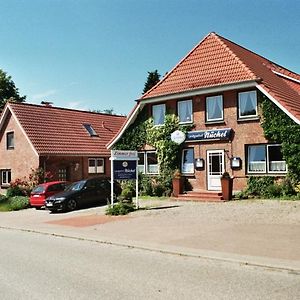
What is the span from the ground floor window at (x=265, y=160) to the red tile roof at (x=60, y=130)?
13859 millimetres

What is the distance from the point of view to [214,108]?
978 inches

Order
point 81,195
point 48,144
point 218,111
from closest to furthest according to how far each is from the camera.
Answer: point 81,195 < point 218,111 < point 48,144

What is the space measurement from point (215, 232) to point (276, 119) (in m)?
11.1

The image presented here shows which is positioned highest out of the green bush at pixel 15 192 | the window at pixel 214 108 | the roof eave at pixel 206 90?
the roof eave at pixel 206 90

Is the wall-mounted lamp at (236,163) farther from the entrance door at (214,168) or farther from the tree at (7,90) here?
the tree at (7,90)

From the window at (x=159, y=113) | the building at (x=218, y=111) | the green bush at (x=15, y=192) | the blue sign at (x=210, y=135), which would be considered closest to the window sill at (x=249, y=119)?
the building at (x=218, y=111)

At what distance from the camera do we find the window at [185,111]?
25.8 metres

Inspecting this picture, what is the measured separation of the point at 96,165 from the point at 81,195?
11.9 metres

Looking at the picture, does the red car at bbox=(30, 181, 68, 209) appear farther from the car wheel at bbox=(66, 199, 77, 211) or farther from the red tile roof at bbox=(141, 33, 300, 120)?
the red tile roof at bbox=(141, 33, 300, 120)

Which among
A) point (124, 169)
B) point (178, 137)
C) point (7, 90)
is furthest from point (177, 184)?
point (7, 90)

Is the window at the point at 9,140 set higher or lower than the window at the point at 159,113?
lower

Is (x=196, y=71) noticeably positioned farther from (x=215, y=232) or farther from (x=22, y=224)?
(x=215, y=232)

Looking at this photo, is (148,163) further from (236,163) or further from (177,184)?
(236,163)

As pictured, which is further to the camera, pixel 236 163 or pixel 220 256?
pixel 236 163
